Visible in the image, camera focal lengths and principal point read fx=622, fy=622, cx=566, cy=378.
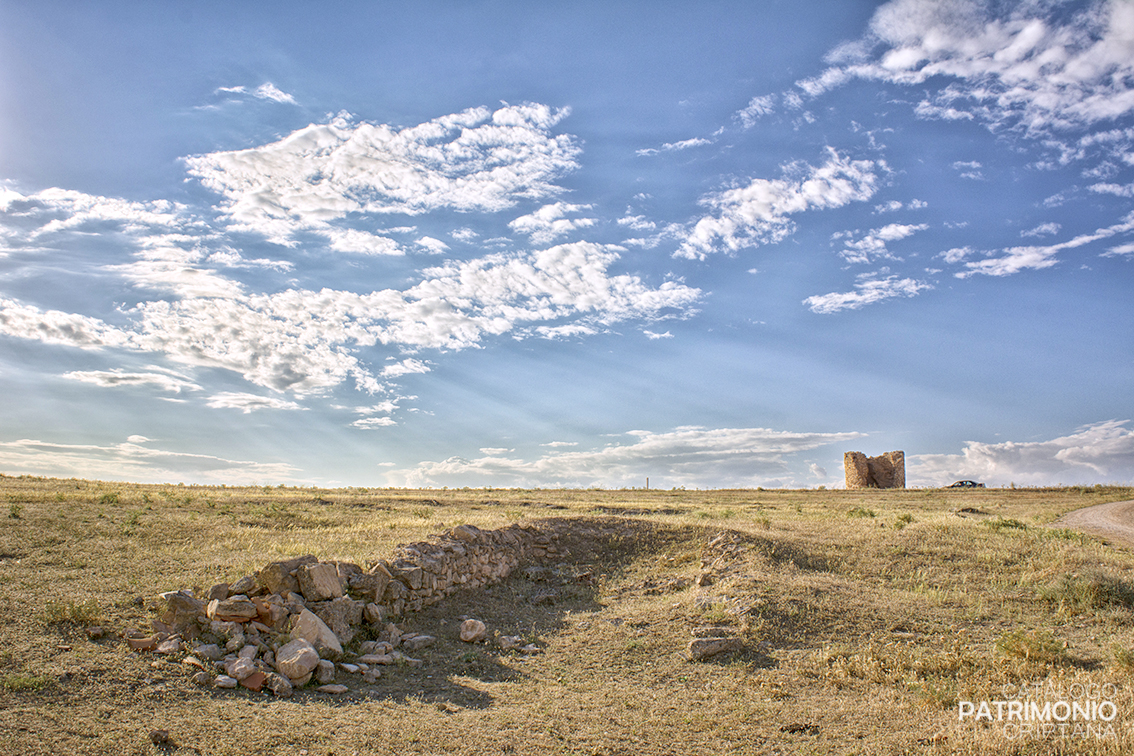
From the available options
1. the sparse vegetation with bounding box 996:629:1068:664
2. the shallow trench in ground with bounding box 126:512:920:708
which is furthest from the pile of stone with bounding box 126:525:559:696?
the sparse vegetation with bounding box 996:629:1068:664

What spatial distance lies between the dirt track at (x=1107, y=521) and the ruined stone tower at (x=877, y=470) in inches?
781

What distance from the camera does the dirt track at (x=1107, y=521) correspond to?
21.8 metres

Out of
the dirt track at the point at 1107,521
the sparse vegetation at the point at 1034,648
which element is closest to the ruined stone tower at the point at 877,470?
the dirt track at the point at 1107,521

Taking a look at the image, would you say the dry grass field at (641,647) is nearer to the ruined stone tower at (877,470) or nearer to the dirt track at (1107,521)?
the dirt track at (1107,521)

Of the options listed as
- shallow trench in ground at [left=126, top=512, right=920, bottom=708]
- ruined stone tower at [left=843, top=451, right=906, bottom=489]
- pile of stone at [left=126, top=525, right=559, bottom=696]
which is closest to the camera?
pile of stone at [left=126, top=525, right=559, bottom=696]

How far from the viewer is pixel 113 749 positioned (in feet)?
21.4

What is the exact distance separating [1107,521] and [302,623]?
102 feet

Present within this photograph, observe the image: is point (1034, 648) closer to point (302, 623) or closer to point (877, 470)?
point (302, 623)

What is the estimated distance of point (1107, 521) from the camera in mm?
25750

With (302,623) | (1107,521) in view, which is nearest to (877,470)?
(1107,521)

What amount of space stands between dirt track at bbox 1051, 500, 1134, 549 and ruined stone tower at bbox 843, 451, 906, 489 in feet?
65.1

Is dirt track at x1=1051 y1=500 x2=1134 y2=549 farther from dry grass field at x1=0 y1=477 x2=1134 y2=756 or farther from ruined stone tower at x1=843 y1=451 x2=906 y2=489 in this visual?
ruined stone tower at x1=843 y1=451 x2=906 y2=489

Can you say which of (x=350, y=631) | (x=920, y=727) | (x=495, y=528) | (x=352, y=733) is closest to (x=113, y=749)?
(x=352, y=733)

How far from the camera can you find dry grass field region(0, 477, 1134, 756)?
7133 mm
